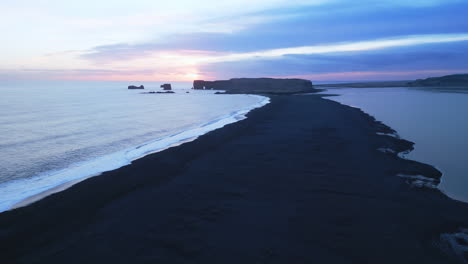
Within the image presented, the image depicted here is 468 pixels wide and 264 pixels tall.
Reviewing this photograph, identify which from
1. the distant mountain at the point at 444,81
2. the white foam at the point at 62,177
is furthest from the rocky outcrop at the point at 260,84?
the white foam at the point at 62,177

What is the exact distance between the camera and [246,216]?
7.60 metres

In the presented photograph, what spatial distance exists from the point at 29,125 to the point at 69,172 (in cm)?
1863

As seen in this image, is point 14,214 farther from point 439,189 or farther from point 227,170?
point 439,189

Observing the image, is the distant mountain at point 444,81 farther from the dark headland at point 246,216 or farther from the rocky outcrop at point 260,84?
the dark headland at point 246,216

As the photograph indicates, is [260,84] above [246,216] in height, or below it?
above

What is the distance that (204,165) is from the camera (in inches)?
500

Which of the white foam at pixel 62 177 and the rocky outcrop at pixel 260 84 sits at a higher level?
the rocky outcrop at pixel 260 84

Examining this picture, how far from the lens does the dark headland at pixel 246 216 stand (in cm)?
598

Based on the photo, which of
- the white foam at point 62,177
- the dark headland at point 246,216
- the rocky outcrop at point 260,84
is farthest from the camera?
the rocky outcrop at point 260,84

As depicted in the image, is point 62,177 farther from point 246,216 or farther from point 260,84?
point 260,84

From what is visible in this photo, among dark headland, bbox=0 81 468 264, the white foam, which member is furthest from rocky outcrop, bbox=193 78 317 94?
dark headland, bbox=0 81 468 264

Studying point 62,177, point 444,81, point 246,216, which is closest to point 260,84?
point 444,81

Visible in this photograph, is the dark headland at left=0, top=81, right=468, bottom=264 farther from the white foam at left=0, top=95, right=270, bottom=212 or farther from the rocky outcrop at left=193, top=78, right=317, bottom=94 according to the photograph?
the rocky outcrop at left=193, top=78, right=317, bottom=94

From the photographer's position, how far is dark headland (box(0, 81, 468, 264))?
5.98 metres
